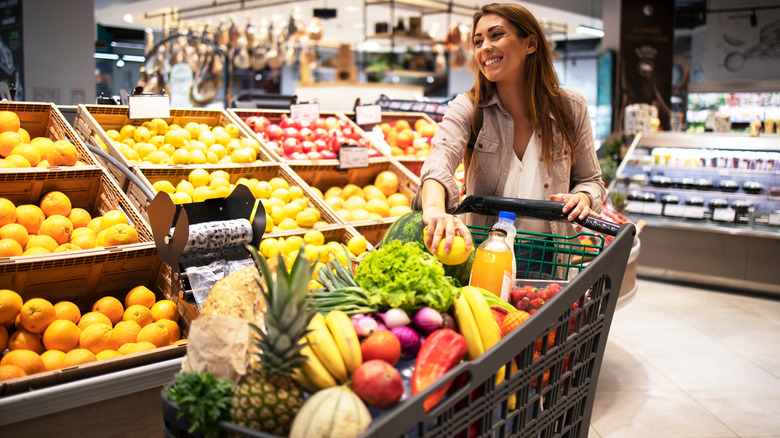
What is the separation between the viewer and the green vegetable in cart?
99 cm

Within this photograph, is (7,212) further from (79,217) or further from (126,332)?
(126,332)

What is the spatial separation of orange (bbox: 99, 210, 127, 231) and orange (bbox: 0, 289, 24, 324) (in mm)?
497

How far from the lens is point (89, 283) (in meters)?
2.35

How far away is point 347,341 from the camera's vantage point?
1.14 m

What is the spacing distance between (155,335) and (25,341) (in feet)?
1.37

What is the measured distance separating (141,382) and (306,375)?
1037 millimetres

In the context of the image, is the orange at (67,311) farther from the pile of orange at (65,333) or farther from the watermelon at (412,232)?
the watermelon at (412,232)

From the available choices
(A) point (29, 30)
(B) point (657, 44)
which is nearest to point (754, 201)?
(B) point (657, 44)

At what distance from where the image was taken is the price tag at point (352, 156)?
3674 mm

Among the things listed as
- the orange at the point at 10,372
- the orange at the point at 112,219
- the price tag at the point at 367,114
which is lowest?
the orange at the point at 10,372

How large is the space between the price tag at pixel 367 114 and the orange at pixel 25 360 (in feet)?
10.2

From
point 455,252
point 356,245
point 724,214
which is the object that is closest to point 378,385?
point 455,252

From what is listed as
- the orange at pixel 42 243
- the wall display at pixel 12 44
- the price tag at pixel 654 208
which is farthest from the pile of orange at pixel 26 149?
the price tag at pixel 654 208

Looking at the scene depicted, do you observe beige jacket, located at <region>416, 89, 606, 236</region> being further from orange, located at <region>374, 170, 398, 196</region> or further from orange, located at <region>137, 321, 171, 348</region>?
orange, located at <region>374, 170, 398, 196</region>
